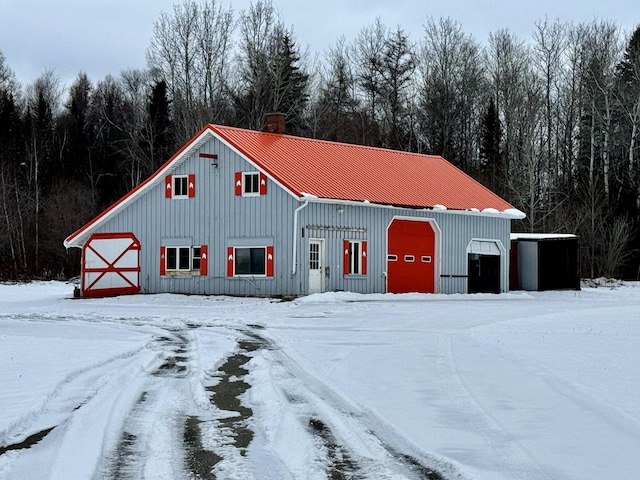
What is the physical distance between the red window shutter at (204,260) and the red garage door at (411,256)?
6443 mm

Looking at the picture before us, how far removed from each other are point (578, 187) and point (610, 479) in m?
48.1

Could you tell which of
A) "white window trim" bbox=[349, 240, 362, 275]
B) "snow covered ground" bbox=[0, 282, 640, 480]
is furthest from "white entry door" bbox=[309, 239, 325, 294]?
Result: "snow covered ground" bbox=[0, 282, 640, 480]

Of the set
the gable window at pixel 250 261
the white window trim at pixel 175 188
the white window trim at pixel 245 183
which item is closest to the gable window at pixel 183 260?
the gable window at pixel 250 261

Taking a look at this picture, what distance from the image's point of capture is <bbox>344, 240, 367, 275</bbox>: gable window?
102ft

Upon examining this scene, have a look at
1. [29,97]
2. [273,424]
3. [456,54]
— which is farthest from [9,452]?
[29,97]

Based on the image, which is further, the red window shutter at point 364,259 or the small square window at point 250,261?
the red window shutter at point 364,259

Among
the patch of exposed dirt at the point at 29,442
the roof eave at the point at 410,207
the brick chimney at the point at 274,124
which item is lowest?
the patch of exposed dirt at the point at 29,442

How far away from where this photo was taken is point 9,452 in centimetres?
746

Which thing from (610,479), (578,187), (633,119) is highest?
(633,119)

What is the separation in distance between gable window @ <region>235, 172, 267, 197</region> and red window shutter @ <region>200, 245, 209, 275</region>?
2.34 meters

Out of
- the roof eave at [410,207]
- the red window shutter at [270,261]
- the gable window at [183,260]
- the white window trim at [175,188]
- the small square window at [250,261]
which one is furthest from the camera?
the white window trim at [175,188]

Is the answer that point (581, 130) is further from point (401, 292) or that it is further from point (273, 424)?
point (273, 424)

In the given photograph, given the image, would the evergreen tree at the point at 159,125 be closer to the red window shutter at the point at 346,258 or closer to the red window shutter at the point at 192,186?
the red window shutter at the point at 192,186

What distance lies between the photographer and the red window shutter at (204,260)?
103 ft
